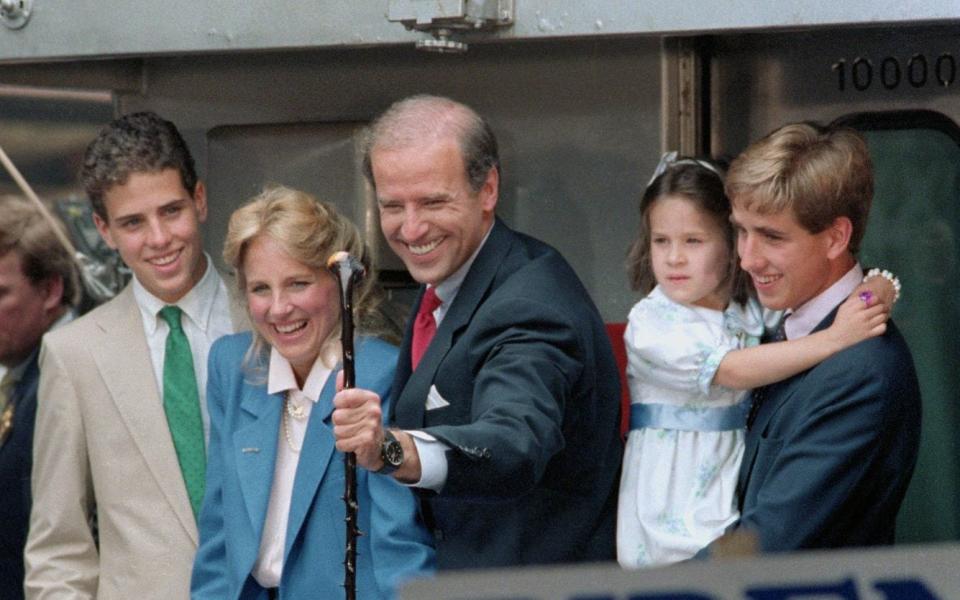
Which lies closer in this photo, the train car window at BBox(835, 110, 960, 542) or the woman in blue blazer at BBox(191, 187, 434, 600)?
the woman in blue blazer at BBox(191, 187, 434, 600)

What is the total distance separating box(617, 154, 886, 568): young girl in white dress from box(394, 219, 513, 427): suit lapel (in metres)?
0.30

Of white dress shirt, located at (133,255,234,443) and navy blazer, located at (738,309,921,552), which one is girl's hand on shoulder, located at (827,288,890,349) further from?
white dress shirt, located at (133,255,234,443)

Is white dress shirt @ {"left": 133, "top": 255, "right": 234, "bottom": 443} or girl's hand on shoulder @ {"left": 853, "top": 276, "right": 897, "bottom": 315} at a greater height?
girl's hand on shoulder @ {"left": 853, "top": 276, "right": 897, "bottom": 315}

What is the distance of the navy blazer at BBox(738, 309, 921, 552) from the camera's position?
10.3 ft

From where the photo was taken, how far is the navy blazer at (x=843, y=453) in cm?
314

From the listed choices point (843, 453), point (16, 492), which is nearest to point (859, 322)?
point (843, 453)

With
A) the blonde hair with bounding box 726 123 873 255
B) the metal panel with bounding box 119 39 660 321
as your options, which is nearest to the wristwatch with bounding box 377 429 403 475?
the blonde hair with bounding box 726 123 873 255

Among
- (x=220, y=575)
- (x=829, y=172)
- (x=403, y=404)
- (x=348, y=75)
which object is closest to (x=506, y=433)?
(x=403, y=404)

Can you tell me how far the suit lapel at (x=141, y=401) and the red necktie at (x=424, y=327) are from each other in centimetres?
73

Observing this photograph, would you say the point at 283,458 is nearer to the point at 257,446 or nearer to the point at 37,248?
the point at 257,446

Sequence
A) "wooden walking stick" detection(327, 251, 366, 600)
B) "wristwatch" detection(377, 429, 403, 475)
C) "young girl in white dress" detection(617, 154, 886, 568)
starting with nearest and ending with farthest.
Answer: "wristwatch" detection(377, 429, 403, 475), "wooden walking stick" detection(327, 251, 366, 600), "young girl in white dress" detection(617, 154, 886, 568)

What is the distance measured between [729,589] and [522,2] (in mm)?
1987

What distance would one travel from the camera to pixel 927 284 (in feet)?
A: 12.6

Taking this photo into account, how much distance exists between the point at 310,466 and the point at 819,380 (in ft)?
3.38
